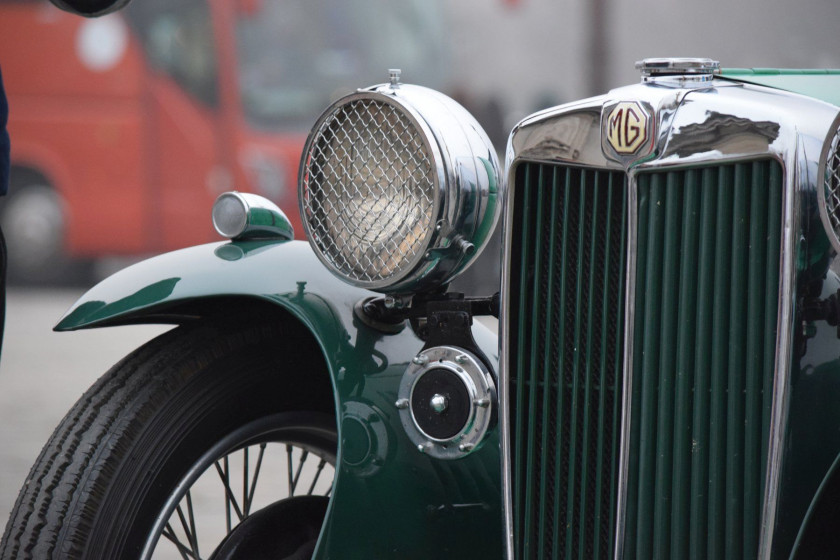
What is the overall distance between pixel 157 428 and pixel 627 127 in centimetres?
82

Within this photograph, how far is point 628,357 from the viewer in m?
1.54

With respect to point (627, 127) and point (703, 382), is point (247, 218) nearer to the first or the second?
point (627, 127)

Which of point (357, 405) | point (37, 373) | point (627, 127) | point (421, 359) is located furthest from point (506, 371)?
point (37, 373)

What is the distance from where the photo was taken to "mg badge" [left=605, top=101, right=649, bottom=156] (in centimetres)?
151

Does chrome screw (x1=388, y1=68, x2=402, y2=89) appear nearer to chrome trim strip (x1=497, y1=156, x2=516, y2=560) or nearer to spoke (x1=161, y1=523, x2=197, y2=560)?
chrome trim strip (x1=497, y1=156, x2=516, y2=560)

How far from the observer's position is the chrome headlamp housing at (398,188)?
172cm

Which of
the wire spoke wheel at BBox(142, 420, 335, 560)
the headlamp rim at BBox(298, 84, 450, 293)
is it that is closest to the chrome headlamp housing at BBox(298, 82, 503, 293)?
the headlamp rim at BBox(298, 84, 450, 293)

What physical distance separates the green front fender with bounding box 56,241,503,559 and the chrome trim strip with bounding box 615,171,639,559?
31 centimetres

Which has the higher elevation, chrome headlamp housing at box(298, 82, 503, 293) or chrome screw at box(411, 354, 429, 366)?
chrome headlamp housing at box(298, 82, 503, 293)

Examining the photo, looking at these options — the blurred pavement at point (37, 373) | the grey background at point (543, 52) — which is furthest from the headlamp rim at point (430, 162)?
the grey background at point (543, 52)

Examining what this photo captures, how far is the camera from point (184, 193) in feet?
33.2

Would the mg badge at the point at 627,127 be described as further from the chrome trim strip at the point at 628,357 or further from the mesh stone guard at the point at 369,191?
A: the mesh stone guard at the point at 369,191

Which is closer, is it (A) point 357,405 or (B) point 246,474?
(A) point 357,405

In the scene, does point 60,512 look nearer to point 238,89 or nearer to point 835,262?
point 835,262
